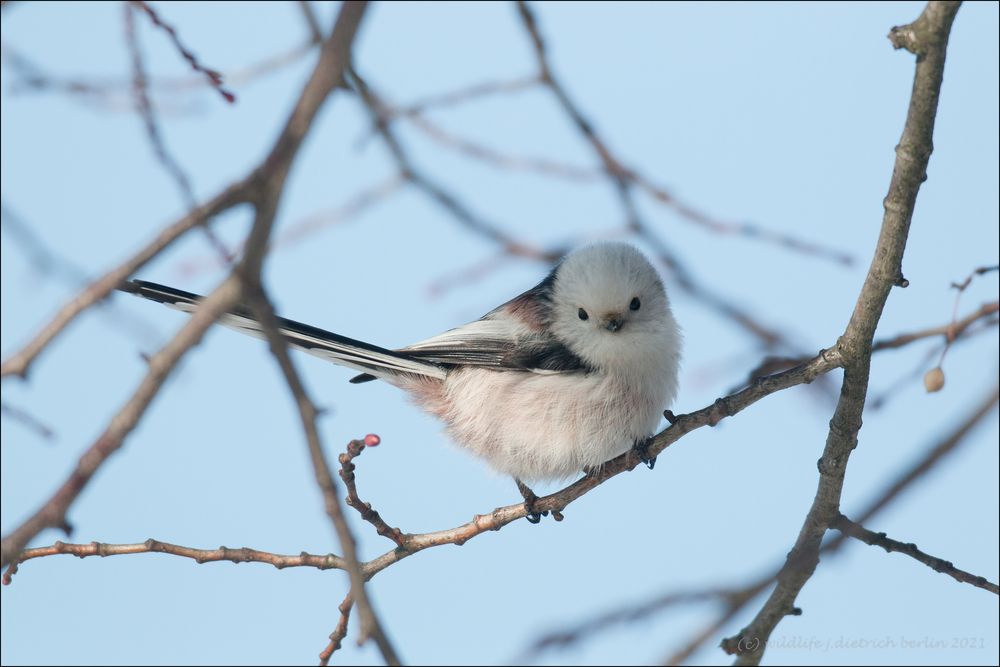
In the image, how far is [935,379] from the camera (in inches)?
102

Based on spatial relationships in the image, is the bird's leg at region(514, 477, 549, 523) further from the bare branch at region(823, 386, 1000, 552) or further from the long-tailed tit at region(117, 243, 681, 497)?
the bare branch at region(823, 386, 1000, 552)

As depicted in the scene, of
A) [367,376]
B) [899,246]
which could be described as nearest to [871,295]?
[899,246]

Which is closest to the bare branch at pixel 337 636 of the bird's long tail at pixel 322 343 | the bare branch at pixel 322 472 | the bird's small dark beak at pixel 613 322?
the bird's long tail at pixel 322 343

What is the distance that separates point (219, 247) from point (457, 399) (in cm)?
194

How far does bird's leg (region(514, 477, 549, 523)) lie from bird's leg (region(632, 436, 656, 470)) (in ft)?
1.20

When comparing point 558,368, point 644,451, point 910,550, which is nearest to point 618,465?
point 644,451

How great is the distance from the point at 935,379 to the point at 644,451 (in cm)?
94

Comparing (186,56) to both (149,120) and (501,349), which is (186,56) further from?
(501,349)

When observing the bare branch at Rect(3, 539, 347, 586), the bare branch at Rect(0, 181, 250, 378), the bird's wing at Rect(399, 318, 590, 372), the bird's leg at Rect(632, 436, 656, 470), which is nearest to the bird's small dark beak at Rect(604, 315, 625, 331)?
the bird's wing at Rect(399, 318, 590, 372)

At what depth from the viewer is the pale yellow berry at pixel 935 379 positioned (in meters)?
2.58

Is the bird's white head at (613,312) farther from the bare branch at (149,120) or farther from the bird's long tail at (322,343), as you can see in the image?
the bare branch at (149,120)

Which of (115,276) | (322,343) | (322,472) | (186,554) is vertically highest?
(322,343)

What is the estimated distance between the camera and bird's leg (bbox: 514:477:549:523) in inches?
123

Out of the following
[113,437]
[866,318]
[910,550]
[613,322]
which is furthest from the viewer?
[613,322]
